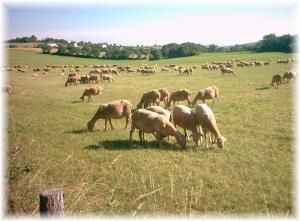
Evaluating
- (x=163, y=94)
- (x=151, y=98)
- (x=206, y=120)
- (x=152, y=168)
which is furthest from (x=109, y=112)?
(x=163, y=94)

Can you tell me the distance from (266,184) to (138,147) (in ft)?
16.8

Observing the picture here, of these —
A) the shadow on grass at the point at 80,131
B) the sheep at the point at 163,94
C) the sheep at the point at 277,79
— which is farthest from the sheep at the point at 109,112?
the sheep at the point at 277,79

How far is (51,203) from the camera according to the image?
4.37m

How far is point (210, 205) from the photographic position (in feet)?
26.5

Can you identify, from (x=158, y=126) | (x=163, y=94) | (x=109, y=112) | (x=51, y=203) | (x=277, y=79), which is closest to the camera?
(x=51, y=203)

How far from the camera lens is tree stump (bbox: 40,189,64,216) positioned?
434 centimetres

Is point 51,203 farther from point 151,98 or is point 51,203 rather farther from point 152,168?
point 151,98

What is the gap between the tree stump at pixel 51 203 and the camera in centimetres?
434

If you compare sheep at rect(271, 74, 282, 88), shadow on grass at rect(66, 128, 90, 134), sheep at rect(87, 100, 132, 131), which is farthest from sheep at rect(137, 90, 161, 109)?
sheep at rect(271, 74, 282, 88)

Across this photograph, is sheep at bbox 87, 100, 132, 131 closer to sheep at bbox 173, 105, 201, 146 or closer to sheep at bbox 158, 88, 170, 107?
sheep at bbox 173, 105, 201, 146

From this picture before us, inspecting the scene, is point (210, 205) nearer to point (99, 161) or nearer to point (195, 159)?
point (195, 159)

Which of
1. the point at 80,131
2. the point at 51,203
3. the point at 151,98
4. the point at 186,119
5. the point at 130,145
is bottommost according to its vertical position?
the point at 130,145

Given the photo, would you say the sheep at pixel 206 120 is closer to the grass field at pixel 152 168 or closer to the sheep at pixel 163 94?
the grass field at pixel 152 168

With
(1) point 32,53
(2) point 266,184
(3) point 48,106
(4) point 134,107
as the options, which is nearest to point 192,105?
(4) point 134,107
